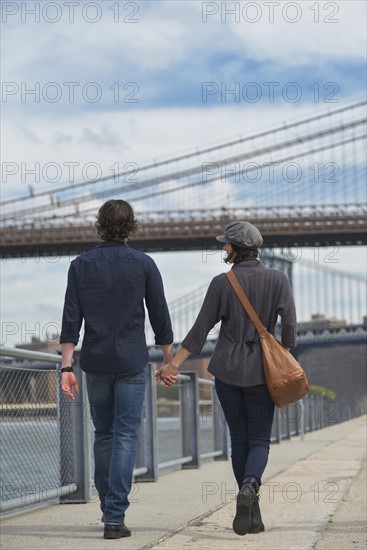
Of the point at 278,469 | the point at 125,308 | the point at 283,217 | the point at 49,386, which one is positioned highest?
the point at 283,217

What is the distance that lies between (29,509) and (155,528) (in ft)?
3.58

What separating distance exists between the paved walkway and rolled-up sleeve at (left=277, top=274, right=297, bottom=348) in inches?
31.0

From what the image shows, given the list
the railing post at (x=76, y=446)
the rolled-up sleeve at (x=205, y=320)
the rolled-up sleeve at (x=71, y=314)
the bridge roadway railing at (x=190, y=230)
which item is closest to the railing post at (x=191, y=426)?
the railing post at (x=76, y=446)

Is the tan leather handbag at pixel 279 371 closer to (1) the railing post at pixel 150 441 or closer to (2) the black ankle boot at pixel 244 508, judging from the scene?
(2) the black ankle boot at pixel 244 508

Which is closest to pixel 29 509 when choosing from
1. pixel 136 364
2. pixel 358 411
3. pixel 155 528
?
pixel 155 528

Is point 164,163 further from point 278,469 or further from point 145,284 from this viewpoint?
point 145,284

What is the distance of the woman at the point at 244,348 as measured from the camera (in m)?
4.68

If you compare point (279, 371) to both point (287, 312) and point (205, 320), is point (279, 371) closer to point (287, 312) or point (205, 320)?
point (287, 312)

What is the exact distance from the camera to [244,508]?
4.41 m

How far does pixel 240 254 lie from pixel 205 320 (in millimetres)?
306

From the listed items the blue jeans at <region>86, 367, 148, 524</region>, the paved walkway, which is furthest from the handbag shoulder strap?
the paved walkway

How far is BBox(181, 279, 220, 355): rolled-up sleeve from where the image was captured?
15.5 ft

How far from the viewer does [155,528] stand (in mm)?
5184

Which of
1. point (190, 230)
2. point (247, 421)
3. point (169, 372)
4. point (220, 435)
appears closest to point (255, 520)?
point (247, 421)
